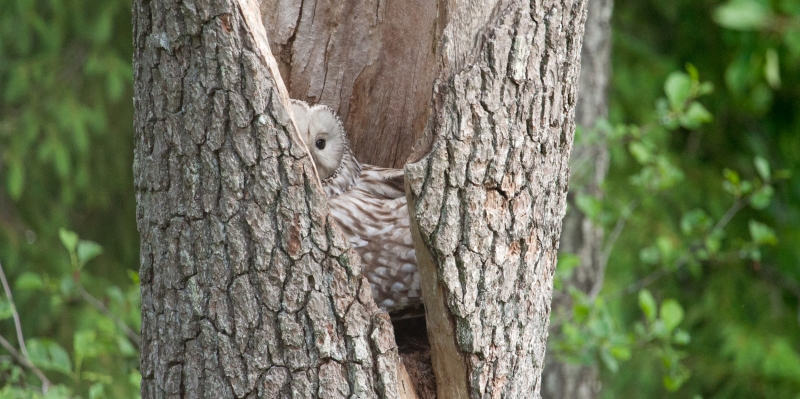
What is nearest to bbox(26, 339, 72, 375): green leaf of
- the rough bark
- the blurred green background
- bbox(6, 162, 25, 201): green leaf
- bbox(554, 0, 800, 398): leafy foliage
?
the blurred green background

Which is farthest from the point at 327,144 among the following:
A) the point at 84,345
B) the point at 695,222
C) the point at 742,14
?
the point at 695,222

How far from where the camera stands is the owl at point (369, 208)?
1769mm

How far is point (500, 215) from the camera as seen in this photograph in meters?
1.49

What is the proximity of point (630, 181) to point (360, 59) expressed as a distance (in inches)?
81.4

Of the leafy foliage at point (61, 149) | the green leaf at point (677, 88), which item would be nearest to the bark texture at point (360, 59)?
the green leaf at point (677, 88)

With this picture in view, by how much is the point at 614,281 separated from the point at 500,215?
322 centimetres

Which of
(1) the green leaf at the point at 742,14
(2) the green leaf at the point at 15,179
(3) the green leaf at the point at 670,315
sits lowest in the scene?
(3) the green leaf at the point at 670,315

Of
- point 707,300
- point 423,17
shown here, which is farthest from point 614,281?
point 423,17

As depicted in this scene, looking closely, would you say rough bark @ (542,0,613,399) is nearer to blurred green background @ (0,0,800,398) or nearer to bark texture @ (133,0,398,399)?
blurred green background @ (0,0,800,398)

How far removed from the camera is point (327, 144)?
6.41 feet

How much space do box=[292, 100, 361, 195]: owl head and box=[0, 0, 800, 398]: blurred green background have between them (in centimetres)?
189

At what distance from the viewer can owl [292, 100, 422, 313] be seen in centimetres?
177

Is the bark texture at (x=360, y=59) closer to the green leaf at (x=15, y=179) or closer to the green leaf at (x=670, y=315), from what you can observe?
the green leaf at (x=670, y=315)

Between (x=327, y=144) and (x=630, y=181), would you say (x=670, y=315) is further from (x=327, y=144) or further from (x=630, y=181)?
(x=327, y=144)
